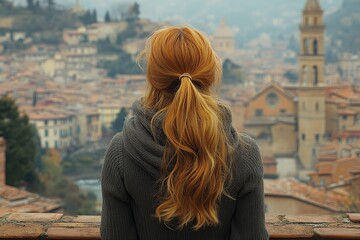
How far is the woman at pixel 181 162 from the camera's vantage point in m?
1.11

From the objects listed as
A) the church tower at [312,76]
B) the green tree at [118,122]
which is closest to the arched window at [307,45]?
the church tower at [312,76]

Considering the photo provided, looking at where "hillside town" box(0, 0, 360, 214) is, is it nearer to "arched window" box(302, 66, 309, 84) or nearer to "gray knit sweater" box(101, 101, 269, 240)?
"arched window" box(302, 66, 309, 84)

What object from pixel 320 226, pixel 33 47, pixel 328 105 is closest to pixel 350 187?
pixel 320 226

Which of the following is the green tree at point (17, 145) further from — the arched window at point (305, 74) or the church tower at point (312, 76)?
the church tower at point (312, 76)

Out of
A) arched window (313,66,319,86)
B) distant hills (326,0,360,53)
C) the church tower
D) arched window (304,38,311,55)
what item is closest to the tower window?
the church tower

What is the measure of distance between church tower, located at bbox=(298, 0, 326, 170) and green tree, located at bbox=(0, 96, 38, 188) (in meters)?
12.7

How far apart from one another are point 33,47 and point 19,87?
9171mm

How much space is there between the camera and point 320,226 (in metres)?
1.59

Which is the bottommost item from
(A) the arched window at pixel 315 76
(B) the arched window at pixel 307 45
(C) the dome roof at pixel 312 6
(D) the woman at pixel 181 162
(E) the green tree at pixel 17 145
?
(E) the green tree at pixel 17 145

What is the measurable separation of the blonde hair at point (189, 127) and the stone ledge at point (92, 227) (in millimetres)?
443

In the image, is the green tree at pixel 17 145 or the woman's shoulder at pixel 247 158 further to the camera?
the green tree at pixel 17 145

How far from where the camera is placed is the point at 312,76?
25734 millimetres

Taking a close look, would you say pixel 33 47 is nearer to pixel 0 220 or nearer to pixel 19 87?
pixel 19 87

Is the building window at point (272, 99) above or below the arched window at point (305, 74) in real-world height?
below
